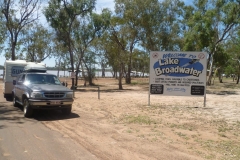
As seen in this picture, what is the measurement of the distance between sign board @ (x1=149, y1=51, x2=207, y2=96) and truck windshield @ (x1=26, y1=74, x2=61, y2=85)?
538cm

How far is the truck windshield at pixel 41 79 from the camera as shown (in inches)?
489

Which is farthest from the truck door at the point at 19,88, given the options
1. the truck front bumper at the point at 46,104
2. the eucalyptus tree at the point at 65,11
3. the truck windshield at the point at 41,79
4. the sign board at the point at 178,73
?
the eucalyptus tree at the point at 65,11

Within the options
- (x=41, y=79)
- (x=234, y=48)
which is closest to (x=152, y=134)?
(x=41, y=79)

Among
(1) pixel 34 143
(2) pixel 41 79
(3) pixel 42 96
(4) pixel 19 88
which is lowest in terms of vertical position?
(1) pixel 34 143

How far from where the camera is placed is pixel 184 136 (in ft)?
27.1

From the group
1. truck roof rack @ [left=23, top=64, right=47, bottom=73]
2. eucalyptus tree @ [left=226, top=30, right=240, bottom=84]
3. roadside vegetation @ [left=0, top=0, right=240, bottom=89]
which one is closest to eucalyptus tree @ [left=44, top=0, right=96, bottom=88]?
roadside vegetation @ [left=0, top=0, right=240, bottom=89]

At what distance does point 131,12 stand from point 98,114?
805 inches

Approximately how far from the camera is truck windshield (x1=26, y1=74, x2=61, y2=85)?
12.4 meters

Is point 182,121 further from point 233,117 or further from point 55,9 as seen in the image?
point 55,9

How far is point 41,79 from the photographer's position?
1261 cm

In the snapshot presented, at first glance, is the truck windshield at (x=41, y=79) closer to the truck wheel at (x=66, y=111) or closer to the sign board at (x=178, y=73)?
the truck wheel at (x=66, y=111)

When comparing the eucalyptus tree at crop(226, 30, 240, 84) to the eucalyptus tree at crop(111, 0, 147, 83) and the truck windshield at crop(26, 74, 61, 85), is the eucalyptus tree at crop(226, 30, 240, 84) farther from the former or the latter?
the truck windshield at crop(26, 74, 61, 85)

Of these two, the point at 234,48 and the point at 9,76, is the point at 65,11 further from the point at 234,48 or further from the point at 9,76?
the point at 234,48

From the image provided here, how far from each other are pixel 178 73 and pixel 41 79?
717cm
